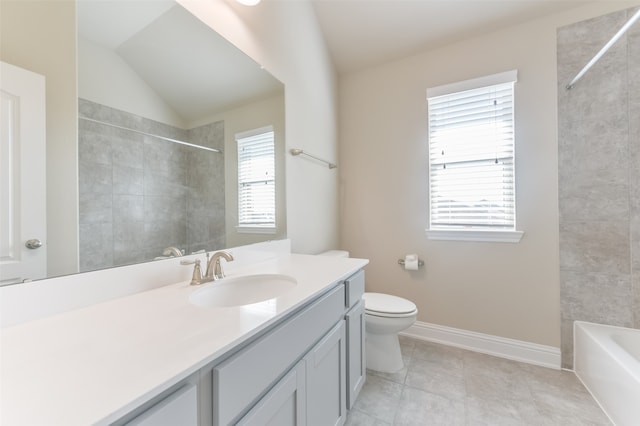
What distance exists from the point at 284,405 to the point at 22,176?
99 cm

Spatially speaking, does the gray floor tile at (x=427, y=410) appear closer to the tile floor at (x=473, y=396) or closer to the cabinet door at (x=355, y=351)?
the tile floor at (x=473, y=396)

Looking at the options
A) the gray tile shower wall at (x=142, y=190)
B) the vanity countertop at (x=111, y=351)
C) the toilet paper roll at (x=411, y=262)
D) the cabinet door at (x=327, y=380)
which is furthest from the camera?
the toilet paper roll at (x=411, y=262)

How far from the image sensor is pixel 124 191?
945 millimetres

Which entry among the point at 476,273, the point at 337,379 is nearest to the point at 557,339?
the point at 476,273

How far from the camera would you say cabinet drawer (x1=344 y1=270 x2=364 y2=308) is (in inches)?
51.3

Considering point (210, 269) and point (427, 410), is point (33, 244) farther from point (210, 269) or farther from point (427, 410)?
point (427, 410)

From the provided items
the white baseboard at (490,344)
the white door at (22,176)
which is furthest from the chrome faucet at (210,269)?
the white baseboard at (490,344)

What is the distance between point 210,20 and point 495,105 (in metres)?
2.01

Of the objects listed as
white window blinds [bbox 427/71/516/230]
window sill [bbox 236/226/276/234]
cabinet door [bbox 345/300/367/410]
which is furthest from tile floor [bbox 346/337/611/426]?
window sill [bbox 236/226/276/234]

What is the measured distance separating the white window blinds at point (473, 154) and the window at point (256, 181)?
1.37m

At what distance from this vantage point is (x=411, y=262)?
2.19 m

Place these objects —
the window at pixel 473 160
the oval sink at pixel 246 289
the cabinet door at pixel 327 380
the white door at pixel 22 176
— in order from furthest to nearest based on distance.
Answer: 1. the window at pixel 473 160
2. the oval sink at pixel 246 289
3. the cabinet door at pixel 327 380
4. the white door at pixel 22 176

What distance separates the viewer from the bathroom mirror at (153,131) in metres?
0.86

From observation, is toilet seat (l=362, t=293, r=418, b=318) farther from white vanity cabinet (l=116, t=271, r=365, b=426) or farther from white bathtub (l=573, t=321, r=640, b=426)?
white bathtub (l=573, t=321, r=640, b=426)
